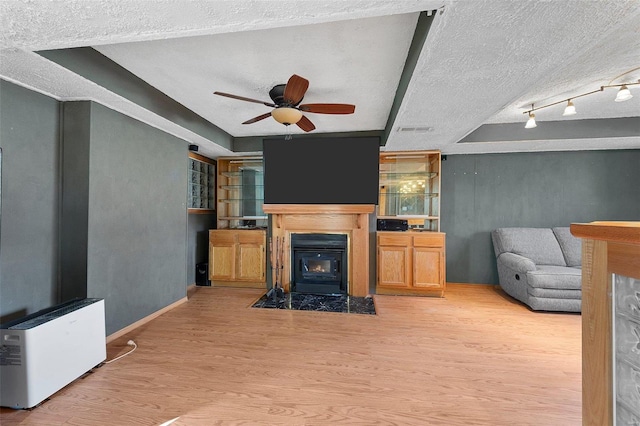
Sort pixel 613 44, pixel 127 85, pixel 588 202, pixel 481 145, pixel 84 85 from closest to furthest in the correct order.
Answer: pixel 613 44 → pixel 84 85 → pixel 127 85 → pixel 481 145 → pixel 588 202

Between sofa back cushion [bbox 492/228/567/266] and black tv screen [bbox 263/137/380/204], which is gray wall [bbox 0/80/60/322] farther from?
sofa back cushion [bbox 492/228/567/266]

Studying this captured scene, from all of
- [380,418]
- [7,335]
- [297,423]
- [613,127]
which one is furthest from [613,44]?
[7,335]

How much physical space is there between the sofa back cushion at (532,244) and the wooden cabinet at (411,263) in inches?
40.9

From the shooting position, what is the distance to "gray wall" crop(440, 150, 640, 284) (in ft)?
12.9

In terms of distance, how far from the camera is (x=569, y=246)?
146 inches

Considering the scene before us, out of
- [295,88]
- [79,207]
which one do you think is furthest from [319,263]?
[79,207]

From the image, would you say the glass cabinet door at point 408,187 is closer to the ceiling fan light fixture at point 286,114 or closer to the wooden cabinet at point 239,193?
the wooden cabinet at point 239,193

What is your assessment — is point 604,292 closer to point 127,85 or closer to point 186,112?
point 127,85

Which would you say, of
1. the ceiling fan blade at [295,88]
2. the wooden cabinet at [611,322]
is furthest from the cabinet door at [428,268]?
the wooden cabinet at [611,322]

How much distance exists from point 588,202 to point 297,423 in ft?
16.8

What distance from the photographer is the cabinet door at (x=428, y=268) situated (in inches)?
145

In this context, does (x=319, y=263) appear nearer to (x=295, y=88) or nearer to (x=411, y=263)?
(x=411, y=263)

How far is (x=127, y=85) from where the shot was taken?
2211mm

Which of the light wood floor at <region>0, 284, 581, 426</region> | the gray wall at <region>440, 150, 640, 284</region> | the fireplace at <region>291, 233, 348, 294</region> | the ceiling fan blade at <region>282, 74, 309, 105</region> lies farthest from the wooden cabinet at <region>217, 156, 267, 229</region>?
the gray wall at <region>440, 150, 640, 284</region>
